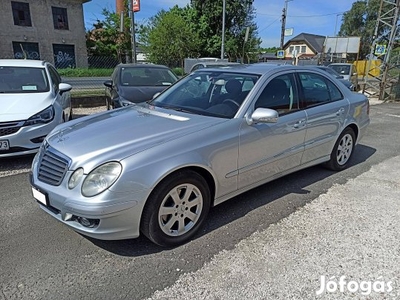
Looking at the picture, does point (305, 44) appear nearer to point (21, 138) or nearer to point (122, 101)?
point (122, 101)

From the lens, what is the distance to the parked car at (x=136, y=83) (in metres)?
6.25

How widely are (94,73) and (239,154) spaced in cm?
2335


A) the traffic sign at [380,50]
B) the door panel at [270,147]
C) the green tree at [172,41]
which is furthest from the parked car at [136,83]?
the green tree at [172,41]

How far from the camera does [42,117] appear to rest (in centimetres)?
440

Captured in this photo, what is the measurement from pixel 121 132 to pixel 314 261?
2.01 meters

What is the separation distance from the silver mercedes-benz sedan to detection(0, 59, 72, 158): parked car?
1.51 meters

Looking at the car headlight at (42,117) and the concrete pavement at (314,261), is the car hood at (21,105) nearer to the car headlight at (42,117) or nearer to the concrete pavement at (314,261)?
the car headlight at (42,117)

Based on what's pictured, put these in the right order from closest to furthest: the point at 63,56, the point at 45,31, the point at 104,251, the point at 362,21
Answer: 1. the point at 104,251
2. the point at 45,31
3. the point at 63,56
4. the point at 362,21

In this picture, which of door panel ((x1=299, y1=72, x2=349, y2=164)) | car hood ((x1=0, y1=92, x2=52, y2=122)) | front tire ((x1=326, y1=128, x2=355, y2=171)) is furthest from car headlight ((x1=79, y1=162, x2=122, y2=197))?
front tire ((x1=326, y1=128, x2=355, y2=171))

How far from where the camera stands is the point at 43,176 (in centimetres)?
249

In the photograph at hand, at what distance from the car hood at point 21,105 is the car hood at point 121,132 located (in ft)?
5.41

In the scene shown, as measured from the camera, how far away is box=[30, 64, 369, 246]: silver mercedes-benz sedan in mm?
2230

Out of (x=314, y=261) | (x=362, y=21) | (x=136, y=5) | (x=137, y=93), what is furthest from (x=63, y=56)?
(x=362, y=21)

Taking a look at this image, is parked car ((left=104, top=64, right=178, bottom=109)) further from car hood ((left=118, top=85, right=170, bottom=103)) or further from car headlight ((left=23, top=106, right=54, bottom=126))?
car headlight ((left=23, top=106, right=54, bottom=126))
